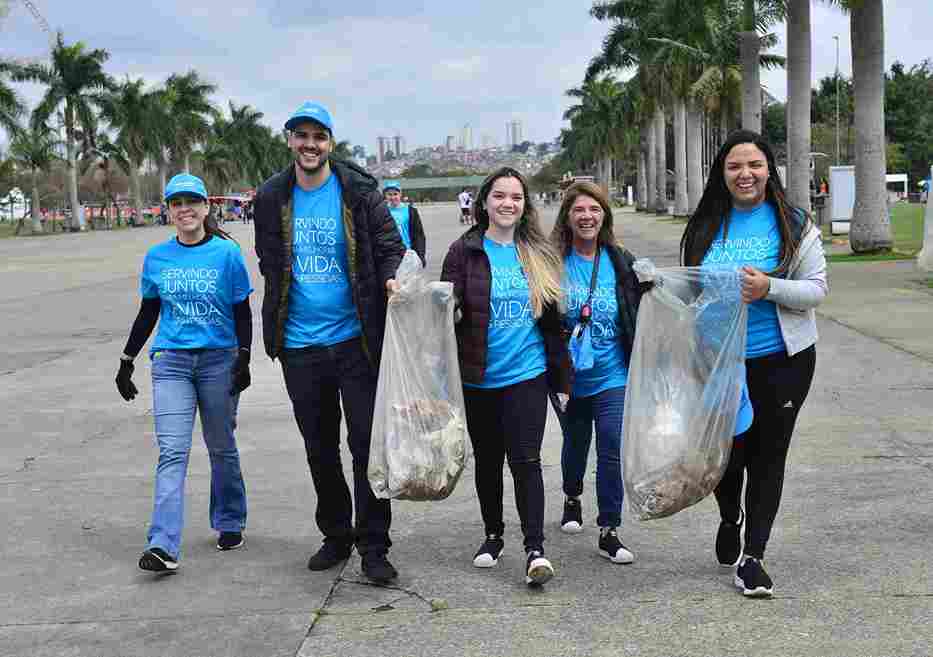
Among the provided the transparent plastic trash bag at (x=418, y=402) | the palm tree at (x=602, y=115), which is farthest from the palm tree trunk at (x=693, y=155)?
the transparent plastic trash bag at (x=418, y=402)

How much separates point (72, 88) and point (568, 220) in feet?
245

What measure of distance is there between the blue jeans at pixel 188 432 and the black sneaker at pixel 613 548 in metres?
1.65

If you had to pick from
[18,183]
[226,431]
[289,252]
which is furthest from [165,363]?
[18,183]

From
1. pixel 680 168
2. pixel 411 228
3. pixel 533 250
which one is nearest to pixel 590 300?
pixel 533 250

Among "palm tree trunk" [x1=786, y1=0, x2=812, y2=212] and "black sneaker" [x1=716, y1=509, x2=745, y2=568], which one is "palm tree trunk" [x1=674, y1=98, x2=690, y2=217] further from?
"black sneaker" [x1=716, y1=509, x2=745, y2=568]

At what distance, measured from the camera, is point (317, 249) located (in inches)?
193

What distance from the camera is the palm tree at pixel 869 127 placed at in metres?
21.3

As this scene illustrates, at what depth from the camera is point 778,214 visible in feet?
15.1

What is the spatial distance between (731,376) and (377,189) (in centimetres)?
162

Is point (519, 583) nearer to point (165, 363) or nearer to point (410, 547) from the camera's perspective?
point (410, 547)

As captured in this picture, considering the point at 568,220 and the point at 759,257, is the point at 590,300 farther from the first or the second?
the point at 759,257

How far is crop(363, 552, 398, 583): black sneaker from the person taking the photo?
483 cm

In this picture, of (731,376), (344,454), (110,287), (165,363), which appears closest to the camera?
(731,376)

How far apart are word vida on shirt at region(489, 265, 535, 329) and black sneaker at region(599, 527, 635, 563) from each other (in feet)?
3.22
